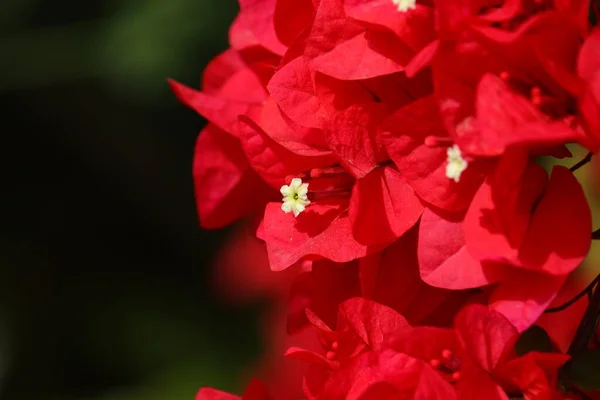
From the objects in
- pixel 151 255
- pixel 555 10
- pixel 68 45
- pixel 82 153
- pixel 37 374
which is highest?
pixel 555 10

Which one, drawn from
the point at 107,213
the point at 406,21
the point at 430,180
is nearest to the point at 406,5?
the point at 406,21

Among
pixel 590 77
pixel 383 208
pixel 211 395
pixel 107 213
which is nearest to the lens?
pixel 590 77

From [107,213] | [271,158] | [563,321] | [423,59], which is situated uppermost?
[423,59]

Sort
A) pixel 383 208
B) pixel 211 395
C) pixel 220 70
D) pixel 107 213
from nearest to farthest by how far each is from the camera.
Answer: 1. pixel 383 208
2. pixel 211 395
3. pixel 220 70
4. pixel 107 213

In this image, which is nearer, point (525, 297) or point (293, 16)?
point (525, 297)

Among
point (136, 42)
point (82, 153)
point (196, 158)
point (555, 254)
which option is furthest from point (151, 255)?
Result: point (555, 254)

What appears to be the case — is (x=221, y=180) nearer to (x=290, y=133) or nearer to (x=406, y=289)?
(x=290, y=133)

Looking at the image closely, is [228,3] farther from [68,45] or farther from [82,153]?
[82,153]

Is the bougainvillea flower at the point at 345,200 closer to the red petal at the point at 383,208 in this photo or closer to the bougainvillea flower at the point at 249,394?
the red petal at the point at 383,208
